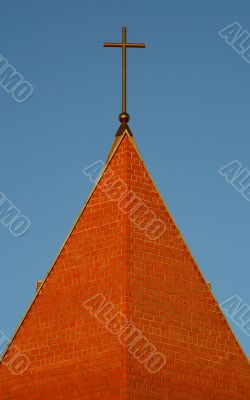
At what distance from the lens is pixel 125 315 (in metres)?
31.4

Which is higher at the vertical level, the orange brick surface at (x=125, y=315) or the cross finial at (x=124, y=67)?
the cross finial at (x=124, y=67)

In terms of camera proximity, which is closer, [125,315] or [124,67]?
[125,315]

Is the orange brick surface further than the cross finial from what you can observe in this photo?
No

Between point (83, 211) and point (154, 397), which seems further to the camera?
point (83, 211)

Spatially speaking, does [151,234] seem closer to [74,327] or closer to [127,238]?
[127,238]

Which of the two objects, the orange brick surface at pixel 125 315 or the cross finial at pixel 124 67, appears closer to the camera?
the orange brick surface at pixel 125 315

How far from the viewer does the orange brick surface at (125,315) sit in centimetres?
3147

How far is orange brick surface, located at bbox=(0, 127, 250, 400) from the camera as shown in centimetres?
3147

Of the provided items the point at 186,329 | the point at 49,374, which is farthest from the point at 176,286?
the point at 49,374

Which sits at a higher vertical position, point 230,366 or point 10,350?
point 230,366

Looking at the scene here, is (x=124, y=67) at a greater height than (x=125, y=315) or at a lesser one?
greater

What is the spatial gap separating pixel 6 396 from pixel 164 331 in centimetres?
393

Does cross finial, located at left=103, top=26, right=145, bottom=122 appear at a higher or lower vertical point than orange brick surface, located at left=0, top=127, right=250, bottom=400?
higher

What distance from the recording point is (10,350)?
3300 centimetres
